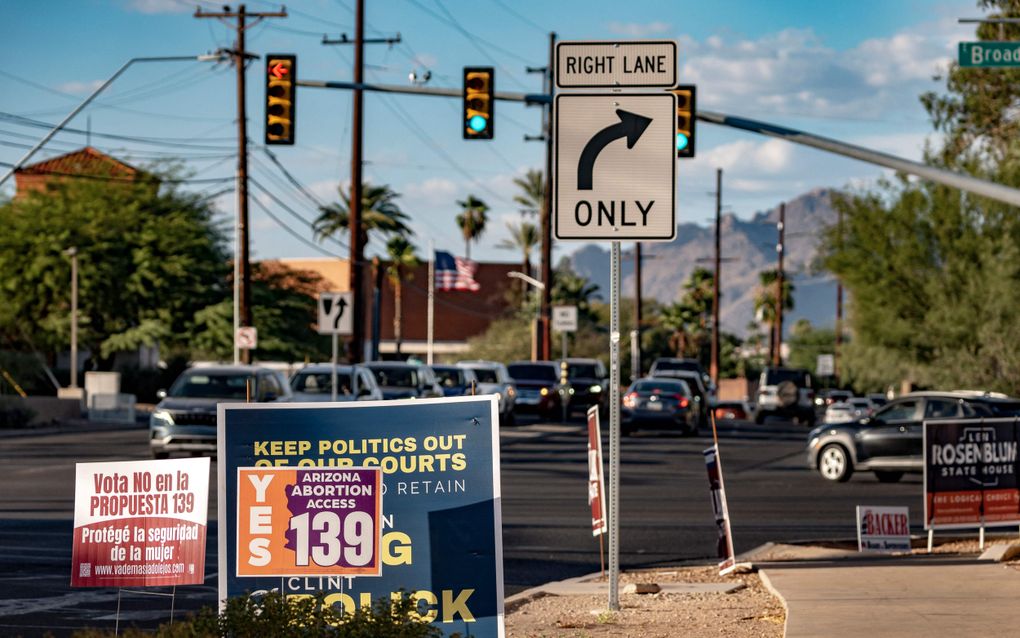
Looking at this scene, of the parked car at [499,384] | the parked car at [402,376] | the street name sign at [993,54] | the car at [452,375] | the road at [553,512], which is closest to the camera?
the road at [553,512]

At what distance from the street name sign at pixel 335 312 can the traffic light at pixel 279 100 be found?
591cm

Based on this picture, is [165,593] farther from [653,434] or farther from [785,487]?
[653,434]

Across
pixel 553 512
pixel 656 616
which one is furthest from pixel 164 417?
pixel 656 616

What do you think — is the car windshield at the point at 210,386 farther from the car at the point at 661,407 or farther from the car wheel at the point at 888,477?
the car at the point at 661,407

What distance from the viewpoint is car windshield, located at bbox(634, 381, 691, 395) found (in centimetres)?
Result: 4247

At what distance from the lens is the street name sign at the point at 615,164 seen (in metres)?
10.3

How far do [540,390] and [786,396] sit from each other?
1481 centimetres

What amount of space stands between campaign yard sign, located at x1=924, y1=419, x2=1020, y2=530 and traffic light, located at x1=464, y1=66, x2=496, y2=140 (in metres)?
11.1

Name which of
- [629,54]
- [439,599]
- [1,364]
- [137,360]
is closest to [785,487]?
[629,54]

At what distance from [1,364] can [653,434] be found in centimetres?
2140

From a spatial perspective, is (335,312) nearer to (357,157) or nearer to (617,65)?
(357,157)

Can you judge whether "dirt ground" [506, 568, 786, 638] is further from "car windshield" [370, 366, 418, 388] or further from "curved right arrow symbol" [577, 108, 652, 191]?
"car windshield" [370, 366, 418, 388]

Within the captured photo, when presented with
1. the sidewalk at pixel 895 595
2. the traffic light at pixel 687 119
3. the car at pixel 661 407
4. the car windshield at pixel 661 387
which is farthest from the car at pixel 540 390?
the sidewalk at pixel 895 595

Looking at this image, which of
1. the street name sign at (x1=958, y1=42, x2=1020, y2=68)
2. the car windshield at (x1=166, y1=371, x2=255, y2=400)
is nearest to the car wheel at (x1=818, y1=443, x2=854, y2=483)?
the street name sign at (x1=958, y1=42, x2=1020, y2=68)
